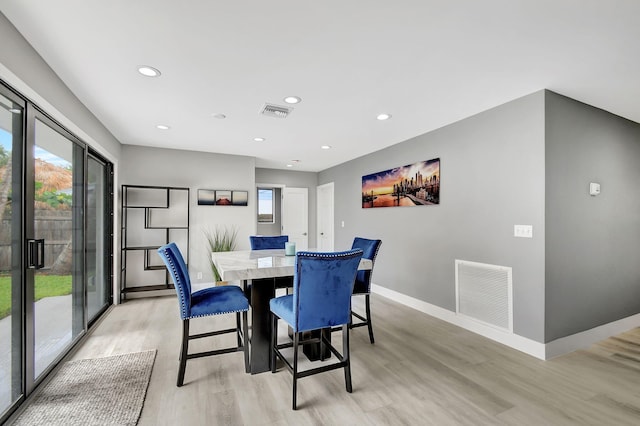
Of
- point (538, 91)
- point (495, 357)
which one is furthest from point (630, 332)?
point (538, 91)

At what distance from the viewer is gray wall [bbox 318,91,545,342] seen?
9.09 ft

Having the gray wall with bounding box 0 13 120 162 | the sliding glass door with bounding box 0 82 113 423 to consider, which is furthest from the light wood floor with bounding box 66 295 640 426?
the gray wall with bounding box 0 13 120 162

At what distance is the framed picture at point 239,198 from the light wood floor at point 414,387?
103 inches

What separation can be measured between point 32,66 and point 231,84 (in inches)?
51.9

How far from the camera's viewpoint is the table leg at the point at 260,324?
2.44m

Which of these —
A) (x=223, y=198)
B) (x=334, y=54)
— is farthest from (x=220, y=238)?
(x=334, y=54)

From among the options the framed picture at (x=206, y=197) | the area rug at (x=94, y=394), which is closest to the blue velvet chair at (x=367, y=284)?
the area rug at (x=94, y=394)

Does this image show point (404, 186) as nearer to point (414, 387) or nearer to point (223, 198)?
point (414, 387)

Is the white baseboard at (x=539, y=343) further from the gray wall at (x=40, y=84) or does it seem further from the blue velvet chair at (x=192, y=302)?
the gray wall at (x=40, y=84)

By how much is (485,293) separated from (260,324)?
2379mm

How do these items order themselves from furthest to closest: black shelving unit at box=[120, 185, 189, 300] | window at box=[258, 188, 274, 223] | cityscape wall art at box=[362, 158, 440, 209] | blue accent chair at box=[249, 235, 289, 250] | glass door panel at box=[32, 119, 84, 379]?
window at box=[258, 188, 274, 223] → black shelving unit at box=[120, 185, 189, 300] → cityscape wall art at box=[362, 158, 440, 209] → blue accent chair at box=[249, 235, 289, 250] → glass door panel at box=[32, 119, 84, 379]

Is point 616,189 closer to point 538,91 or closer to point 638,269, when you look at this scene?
point 638,269

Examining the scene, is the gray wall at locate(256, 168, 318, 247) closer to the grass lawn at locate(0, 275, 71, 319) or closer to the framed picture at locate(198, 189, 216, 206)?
the framed picture at locate(198, 189, 216, 206)

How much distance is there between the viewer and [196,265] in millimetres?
5055
